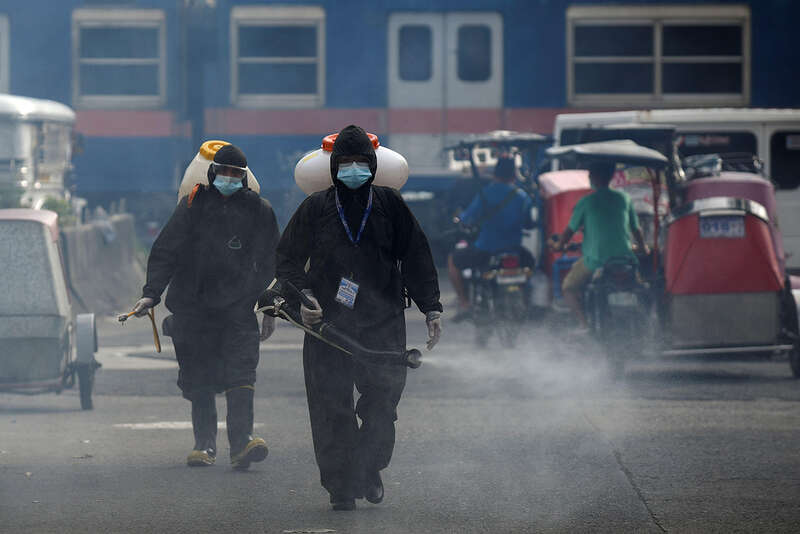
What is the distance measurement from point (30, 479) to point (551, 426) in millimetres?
3277

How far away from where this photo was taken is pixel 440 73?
72.9ft

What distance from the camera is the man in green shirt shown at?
12156 mm

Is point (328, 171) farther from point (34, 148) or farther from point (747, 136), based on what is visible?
point (34, 148)

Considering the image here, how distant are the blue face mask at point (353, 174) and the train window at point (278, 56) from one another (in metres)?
15.2

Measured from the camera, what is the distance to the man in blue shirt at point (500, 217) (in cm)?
1360

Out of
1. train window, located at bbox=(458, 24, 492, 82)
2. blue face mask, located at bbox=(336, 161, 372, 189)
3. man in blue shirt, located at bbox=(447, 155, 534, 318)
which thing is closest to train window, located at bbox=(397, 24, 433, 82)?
train window, located at bbox=(458, 24, 492, 82)

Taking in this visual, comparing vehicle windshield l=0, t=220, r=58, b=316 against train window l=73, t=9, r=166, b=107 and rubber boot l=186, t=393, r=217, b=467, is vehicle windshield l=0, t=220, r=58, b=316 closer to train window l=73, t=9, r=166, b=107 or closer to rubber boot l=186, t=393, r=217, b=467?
rubber boot l=186, t=393, r=217, b=467

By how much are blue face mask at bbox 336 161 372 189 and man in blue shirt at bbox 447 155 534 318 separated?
20.9ft

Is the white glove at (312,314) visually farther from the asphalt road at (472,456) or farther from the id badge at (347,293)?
the asphalt road at (472,456)

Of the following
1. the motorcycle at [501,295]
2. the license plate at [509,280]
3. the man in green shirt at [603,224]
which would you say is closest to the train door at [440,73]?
the motorcycle at [501,295]

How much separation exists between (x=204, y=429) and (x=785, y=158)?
913cm

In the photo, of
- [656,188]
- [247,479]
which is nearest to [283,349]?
[656,188]

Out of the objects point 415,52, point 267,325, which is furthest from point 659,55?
point 267,325

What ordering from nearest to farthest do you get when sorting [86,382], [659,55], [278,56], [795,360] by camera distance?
[86,382] < [795,360] < [278,56] < [659,55]
